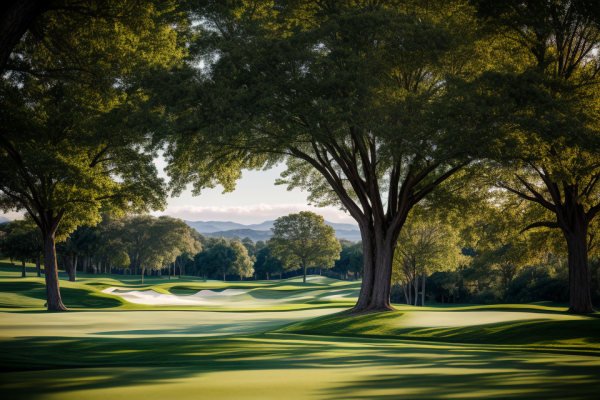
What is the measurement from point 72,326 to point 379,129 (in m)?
14.3

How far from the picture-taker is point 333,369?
654 cm

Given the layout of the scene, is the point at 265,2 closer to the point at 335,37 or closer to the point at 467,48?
the point at 335,37

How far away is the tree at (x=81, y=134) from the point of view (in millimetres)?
17750

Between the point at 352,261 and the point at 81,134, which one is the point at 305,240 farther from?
the point at 81,134

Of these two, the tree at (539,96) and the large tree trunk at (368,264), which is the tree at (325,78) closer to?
the tree at (539,96)

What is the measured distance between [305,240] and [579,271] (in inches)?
2074

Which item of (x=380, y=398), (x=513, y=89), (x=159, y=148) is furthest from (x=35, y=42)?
(x=513, y=89)

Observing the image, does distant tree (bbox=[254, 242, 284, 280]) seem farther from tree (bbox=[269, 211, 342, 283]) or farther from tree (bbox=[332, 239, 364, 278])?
tree (bbox=[269, 211, 342, 283])

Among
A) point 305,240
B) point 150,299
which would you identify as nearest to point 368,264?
point 150,299

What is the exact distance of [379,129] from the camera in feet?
53.1

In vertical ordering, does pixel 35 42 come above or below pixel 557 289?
above

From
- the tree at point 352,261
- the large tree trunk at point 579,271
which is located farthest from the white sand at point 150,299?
the tree at point 352,261

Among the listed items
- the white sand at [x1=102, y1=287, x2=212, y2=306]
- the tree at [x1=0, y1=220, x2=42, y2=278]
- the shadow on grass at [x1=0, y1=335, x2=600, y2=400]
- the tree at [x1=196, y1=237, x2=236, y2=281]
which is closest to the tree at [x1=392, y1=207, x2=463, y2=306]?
the white sand at [x1=102, y1=287, x2=212, y2=306]

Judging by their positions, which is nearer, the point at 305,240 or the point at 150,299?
the point at 150,299
